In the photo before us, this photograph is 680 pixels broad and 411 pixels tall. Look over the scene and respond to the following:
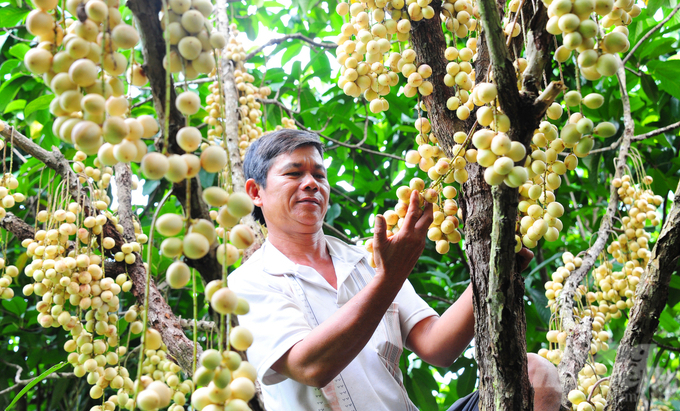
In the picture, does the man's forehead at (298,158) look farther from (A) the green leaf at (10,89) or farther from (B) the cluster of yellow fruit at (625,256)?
(A) the green leaf at (10,89)

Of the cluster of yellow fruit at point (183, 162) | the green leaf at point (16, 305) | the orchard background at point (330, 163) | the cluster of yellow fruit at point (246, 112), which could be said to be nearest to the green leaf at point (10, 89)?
the orchard background at point (330, 163)

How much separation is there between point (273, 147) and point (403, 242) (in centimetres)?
86

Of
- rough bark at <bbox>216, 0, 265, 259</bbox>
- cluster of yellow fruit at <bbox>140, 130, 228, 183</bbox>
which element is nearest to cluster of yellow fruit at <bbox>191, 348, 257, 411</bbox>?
cluster of yellow fruit at <bbox>140, 130, 228, 183</bbox>

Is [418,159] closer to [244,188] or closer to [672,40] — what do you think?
[244,188]

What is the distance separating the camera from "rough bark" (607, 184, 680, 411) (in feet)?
2.99

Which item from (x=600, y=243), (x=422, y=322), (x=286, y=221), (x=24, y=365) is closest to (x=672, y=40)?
(x=600, y=243)

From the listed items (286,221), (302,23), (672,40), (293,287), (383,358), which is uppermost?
(302,23)

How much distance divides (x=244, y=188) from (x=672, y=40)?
1.92 m

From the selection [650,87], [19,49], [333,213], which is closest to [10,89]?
[19,49]

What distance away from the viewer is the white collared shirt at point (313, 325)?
129 centimetres

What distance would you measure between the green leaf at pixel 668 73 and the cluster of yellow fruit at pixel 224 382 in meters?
2.38

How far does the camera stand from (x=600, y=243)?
180 centimetres

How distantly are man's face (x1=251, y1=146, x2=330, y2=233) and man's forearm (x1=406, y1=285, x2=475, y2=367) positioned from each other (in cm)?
50

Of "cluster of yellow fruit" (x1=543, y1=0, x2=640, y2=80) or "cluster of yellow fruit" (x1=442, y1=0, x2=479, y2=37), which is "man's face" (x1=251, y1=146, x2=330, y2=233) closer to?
"cluster of yellow fruit" (x1=442, y1=0, x2=479, y2=37)
